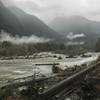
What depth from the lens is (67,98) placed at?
13.0 metres

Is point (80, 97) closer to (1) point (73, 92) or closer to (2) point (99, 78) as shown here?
(1) point (73, 92)

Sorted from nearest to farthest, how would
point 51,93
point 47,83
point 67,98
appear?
point 51,93
point 67,98
point 47,83

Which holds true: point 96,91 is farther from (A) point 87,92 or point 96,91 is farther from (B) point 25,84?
(B) point 25,84

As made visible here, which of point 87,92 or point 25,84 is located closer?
point 87,92

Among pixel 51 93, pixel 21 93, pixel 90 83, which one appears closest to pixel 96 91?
pixel 90 83

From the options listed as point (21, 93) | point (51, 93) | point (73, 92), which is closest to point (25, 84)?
point (21, 93)

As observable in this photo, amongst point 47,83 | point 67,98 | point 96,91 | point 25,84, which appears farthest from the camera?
point 47,83

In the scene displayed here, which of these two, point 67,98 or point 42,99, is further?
point 67,98

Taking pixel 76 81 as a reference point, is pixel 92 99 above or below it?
below

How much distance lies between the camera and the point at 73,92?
13.3m

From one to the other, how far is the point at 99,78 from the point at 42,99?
8.03 m

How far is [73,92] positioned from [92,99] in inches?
38.6

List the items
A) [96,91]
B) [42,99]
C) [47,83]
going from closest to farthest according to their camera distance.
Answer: [42,99], [96,91], [47,83]

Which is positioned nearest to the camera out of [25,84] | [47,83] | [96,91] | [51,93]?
[51,93]
